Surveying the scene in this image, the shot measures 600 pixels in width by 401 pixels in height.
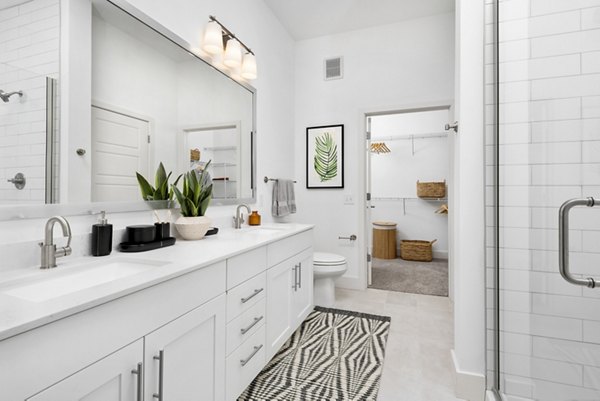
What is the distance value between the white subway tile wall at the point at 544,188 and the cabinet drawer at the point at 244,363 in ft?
3.96

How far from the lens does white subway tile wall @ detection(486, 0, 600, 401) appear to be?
0.91m

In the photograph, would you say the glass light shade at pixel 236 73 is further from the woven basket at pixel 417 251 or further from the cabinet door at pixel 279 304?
the woven basket at pixel 417 251

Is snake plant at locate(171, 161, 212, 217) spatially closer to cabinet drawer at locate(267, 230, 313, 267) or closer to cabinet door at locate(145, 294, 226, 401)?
cabinet drawer at locate(267, 230, 313, 267)

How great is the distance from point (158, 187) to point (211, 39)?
1.09 metres

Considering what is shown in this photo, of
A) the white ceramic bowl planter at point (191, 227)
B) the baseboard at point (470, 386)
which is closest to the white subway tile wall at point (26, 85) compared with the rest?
the white ceramic bowl planter at point (191, 227)

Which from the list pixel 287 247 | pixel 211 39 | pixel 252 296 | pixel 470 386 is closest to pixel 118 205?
pixel 252 296

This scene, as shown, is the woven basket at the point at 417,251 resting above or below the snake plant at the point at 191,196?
below

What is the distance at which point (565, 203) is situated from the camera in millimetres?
969

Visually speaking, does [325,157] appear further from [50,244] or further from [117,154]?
[50,244]

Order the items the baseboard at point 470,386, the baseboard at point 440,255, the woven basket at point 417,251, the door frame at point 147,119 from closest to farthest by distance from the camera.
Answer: the door frame at point 147,119 → the baseboard at point 470,386 → the woven basket at point 417,251 → the baseboard at point 440,255

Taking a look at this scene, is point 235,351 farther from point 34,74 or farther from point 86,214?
point 34,74

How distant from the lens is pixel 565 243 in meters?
0.97

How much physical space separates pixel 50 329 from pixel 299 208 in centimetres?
289

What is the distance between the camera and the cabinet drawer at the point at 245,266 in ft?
4.26
